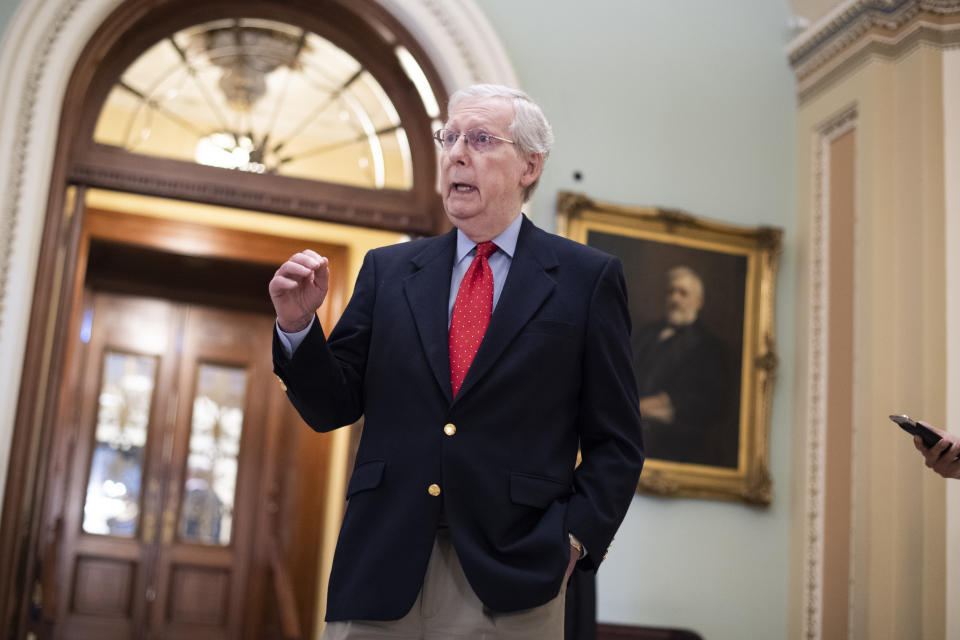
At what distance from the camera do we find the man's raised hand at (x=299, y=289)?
6.41ft

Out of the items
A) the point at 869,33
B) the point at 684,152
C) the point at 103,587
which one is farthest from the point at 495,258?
the point at 103,587

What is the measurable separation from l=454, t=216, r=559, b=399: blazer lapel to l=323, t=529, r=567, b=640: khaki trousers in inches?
13.3

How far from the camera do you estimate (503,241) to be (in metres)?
2.33

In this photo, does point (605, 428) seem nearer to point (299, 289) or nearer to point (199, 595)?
point (299, 289)

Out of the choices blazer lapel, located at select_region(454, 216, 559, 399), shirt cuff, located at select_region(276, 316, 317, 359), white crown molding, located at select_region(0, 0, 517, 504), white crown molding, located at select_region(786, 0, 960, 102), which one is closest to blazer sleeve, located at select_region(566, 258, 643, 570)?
blazer lapel, located at select_region(454, 216, 559, 399)

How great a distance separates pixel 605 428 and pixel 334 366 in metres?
0.57

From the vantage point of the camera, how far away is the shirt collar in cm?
232

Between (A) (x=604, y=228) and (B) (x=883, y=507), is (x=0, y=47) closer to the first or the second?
(A) (x=604, y=228)

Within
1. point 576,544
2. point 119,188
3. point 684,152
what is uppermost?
point 684,152

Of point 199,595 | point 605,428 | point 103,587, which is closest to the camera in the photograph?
point 605,428

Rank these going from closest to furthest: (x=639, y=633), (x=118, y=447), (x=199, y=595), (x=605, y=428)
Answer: (x=605, y=428), (x=639, y=633), (x=199, y=595), (x=118, y=447)

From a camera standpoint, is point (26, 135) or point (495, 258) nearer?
point (495, 258)

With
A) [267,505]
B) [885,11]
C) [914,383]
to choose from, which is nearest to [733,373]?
[914,383]

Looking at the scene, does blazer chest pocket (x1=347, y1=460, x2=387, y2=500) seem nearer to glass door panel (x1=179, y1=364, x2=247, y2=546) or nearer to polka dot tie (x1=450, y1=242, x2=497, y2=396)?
polka dot tie (x1=450, y1=242, x2=497, y2=396)
